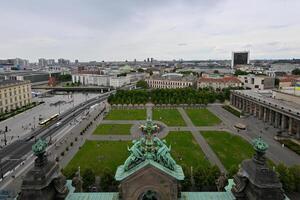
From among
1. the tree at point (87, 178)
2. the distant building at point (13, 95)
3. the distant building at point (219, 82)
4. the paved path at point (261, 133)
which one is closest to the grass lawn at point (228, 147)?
the paved path at point (261, 133)

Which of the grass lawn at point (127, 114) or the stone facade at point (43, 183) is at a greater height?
the stone facade at point (43, 183)

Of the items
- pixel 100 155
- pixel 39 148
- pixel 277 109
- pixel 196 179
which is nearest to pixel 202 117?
pixel 277 109

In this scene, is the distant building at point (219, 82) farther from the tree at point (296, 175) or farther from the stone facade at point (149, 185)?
the stone facade at point (149, 185)

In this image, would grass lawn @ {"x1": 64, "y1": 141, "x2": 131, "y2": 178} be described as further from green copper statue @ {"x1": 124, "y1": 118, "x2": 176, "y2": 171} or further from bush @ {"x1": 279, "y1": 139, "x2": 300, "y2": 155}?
bush @ {"x1": 279, "y1": 139, "x2": 300, "y2": 155}

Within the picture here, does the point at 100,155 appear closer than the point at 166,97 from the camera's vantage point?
Yes

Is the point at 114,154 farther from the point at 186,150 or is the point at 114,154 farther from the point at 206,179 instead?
the point at 206,179

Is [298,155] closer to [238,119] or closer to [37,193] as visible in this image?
[238,119]
